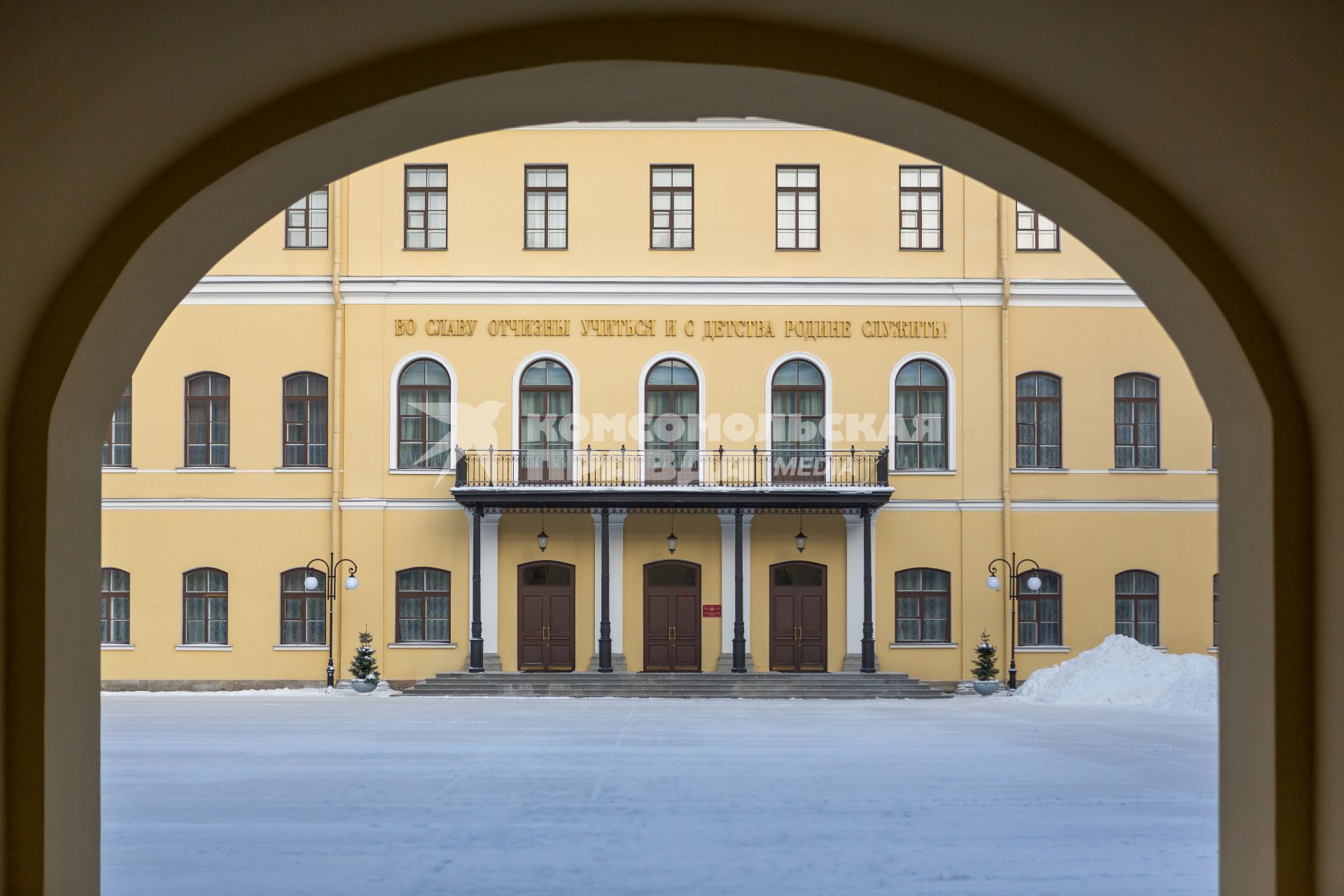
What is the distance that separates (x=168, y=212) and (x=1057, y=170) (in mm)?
2769

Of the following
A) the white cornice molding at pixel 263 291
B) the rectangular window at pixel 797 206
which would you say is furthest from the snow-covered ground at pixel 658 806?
the rectangular window at pixel 797 206

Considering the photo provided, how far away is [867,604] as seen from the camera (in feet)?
76.0

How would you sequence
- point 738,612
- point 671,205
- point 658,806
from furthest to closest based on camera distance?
point 671,205, point 738,612, point 658,806

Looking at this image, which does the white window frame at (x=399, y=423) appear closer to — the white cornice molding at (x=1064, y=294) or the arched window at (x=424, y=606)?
the arched window at (x=424, y=606)

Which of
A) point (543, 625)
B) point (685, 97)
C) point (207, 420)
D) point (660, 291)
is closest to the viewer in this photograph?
point (685, 97)

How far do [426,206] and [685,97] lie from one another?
66.7ft

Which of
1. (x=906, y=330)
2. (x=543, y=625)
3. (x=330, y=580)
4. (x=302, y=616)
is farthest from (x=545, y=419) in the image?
(x=906, y=330)

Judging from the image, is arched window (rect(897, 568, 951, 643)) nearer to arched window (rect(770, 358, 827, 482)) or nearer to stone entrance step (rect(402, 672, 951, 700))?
stone entrance step (rect(402, 672, 951, 700))

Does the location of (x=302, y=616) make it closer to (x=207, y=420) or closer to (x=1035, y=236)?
(x=207, y=420)

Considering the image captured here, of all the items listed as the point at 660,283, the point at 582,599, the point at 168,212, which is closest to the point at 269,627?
the point at 582,599

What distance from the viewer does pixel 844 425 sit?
929 inches

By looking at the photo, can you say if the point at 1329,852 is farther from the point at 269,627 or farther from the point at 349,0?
the point at 269,627

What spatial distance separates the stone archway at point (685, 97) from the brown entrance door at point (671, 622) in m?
19.2

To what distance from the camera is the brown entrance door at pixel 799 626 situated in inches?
923
